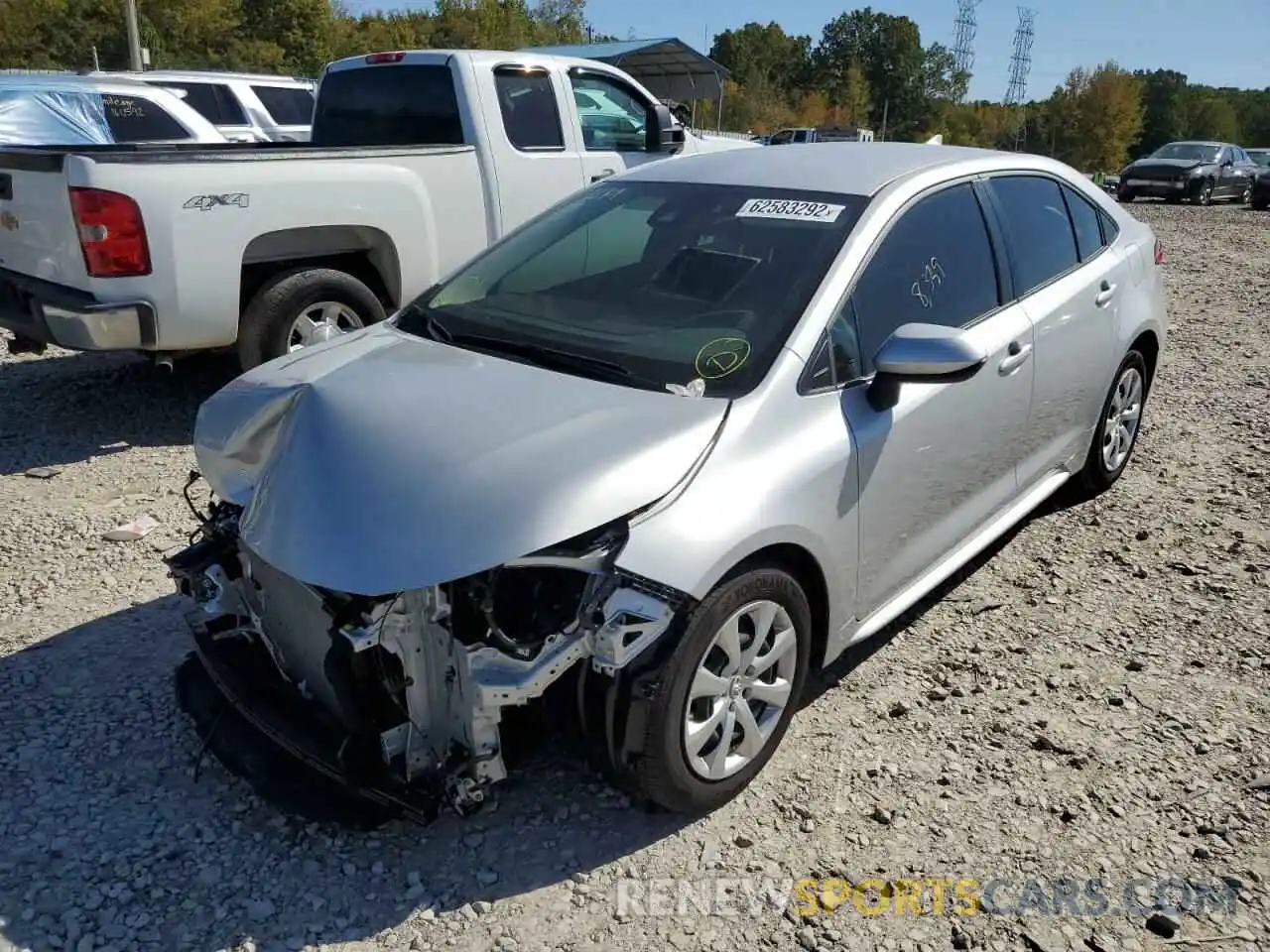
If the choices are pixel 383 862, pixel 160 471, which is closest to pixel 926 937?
pixel 383 862

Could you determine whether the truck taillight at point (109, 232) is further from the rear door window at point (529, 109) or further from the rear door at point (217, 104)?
the rear door at point (217, 104)

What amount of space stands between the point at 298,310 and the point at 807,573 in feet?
12.8

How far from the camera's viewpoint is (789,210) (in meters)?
3.38

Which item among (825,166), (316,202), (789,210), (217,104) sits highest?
(217,104)

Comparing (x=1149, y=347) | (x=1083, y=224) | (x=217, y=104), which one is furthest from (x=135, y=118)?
(x=1149, y=347)

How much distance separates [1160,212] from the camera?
21469 mm

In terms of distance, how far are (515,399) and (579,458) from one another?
0.40 m

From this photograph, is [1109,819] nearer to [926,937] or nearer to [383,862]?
[926,937]

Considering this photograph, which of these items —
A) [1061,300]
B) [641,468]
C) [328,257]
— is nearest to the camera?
[641,468]

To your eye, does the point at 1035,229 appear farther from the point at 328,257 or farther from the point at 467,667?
the point at 328,257

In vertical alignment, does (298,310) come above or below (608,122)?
below

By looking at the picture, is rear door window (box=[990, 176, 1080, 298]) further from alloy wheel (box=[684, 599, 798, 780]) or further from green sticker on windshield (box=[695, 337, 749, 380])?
alloy wheel (box=[684, 599, 798, 780])

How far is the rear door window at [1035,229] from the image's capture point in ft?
13.0

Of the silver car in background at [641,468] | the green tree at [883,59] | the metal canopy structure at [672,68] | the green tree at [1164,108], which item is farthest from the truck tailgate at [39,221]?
the green tree at [883,59]
